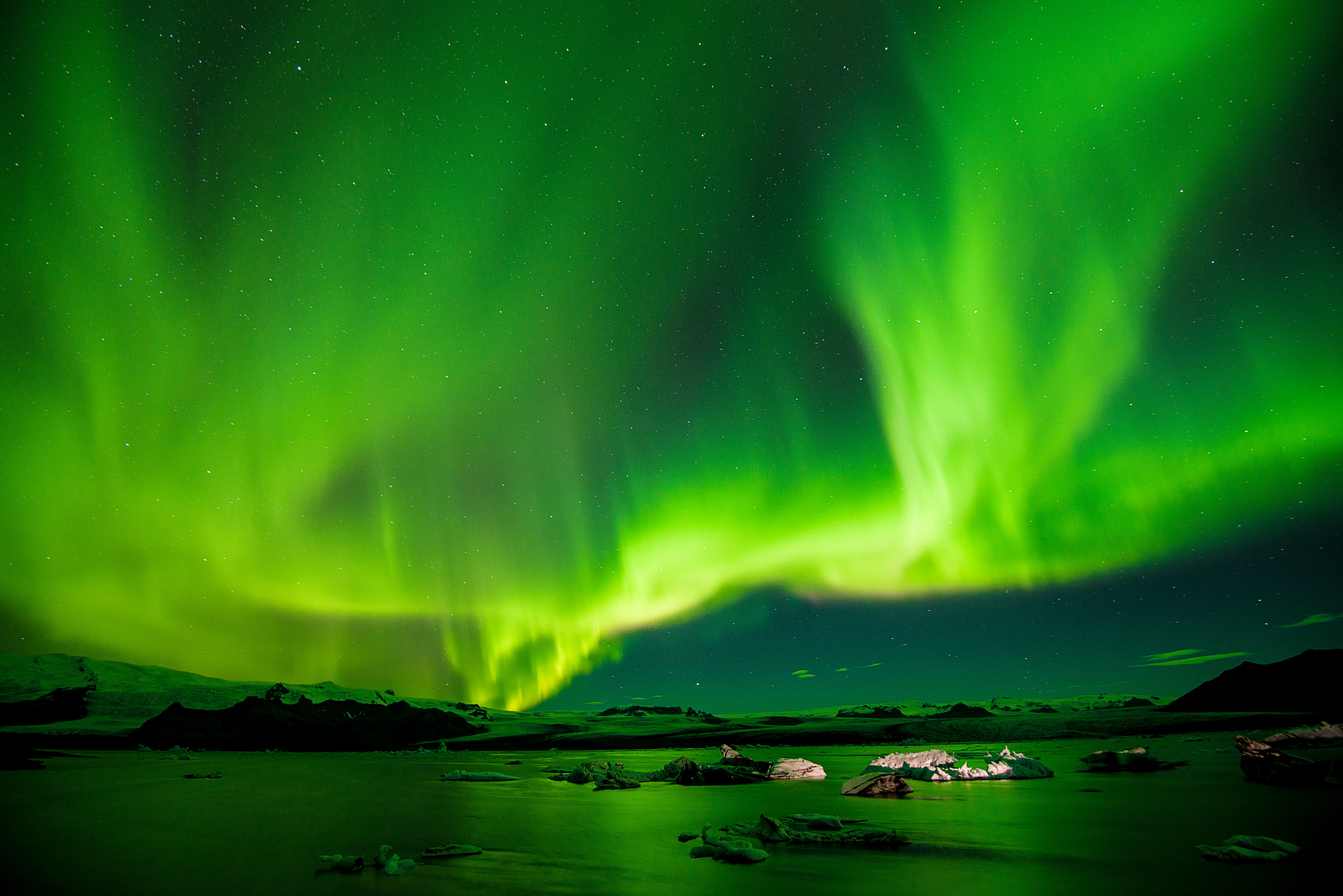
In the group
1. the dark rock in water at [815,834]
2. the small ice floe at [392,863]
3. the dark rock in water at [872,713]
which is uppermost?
the small ice floe at [392,863]

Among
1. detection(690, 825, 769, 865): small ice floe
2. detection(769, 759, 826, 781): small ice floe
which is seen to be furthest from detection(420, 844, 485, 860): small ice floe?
detection(769, 759, 826, 781): small ice floe

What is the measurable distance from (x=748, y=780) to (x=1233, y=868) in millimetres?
12043

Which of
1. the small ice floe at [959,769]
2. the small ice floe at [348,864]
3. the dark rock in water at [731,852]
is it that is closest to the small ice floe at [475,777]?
the small ice floe at [959,769]

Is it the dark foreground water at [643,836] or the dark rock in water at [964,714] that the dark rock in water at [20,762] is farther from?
the dark rock in water at [964,714]

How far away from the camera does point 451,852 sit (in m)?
7.02

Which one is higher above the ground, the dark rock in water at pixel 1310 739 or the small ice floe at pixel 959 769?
the small ice floe at pixel 959 769

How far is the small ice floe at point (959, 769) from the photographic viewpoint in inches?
583

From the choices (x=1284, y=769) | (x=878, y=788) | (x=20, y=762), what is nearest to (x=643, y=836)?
(x=878, y=788)

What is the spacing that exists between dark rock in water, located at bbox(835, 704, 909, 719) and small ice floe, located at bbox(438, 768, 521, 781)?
58413 millimetres

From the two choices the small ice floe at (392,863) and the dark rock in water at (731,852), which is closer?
the small ice floe at (392,863)

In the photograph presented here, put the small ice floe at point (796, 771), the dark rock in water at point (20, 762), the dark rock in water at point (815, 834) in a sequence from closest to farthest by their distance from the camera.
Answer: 1. the dark rock in water at point (815, 834)
2. the small ice floe at point (796, 771)
3. the dark rock in water at point (20, 762)

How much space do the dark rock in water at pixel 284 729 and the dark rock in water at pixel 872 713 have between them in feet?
157

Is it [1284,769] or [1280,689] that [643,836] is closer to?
[1284,769]

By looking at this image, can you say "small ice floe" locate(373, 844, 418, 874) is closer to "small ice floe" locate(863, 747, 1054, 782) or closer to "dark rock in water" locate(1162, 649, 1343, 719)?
"small ice floe" locate(863, 747, 1054, 782)
